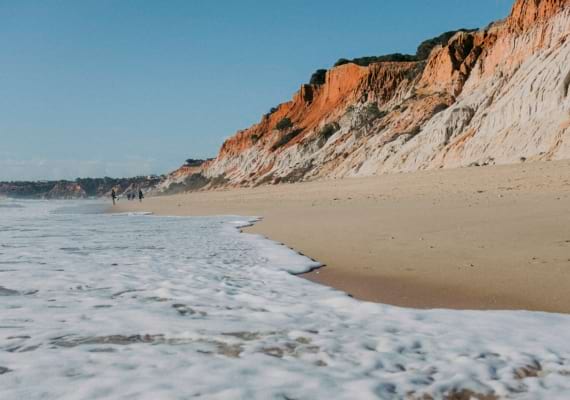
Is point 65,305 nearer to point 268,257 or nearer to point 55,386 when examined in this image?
point 55,386

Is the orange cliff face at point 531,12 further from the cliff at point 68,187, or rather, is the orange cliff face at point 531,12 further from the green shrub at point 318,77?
the cliff at point 68,187

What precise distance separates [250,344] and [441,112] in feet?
111

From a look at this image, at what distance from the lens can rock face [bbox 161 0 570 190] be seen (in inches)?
997

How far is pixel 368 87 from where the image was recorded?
54.3 metres

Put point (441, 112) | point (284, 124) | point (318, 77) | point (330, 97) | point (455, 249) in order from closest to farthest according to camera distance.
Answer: point (455, 249)
point (441, 112)
point (330, 97)
point (284, 124)
point (318, 77)

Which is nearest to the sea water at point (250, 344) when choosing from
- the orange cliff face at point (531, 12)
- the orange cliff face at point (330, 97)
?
the orange cliff face at point (531, 12)

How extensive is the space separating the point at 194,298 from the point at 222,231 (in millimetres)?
6356

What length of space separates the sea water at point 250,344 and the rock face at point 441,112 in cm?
1926

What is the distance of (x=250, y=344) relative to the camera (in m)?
3.29

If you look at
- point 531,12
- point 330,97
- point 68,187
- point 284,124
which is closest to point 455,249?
point 531,12

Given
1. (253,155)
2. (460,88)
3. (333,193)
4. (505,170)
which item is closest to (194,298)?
(505,170)

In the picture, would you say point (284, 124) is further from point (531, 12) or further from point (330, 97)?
point (531, 12)

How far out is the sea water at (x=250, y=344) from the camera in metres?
2.60

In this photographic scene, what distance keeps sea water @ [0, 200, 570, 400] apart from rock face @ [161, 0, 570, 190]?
19.3 metres
